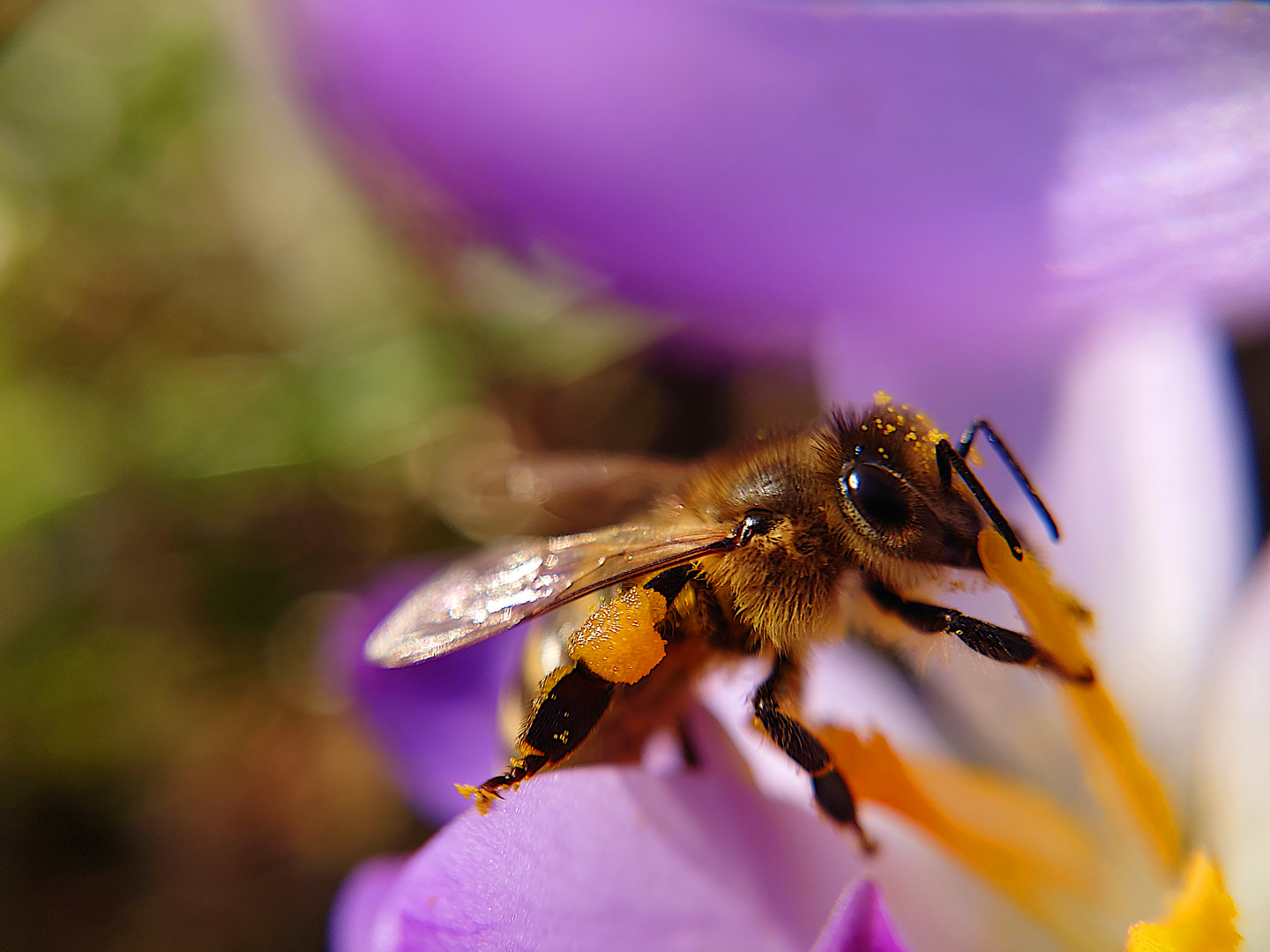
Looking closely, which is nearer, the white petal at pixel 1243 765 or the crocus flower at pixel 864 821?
the crocus flower at pixel 864 821

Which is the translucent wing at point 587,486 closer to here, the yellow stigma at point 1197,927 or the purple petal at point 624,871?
the purple petal at point 624,871

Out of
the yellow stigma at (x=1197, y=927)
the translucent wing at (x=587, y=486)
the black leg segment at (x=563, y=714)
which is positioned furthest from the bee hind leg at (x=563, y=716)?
the yellow stigma at (x=1197, y=927)

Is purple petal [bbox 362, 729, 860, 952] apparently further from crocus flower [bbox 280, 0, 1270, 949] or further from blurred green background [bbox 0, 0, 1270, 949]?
blurred green background [bbox 0, 0, 1270, 949]

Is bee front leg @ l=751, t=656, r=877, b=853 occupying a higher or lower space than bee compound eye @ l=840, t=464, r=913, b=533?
lower

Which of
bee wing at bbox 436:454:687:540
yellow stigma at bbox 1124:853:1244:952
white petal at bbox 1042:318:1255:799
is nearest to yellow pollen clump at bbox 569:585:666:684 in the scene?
bee wing at bbox 436:454:687:540

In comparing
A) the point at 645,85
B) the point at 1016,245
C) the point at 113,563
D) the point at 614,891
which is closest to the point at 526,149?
the point at 645,85

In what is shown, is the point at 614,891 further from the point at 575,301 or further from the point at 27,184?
the point at 27,184

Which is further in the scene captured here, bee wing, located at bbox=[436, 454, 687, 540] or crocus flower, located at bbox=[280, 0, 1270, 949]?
bee wing, located at bbox=[436, 454, 687, 540]
